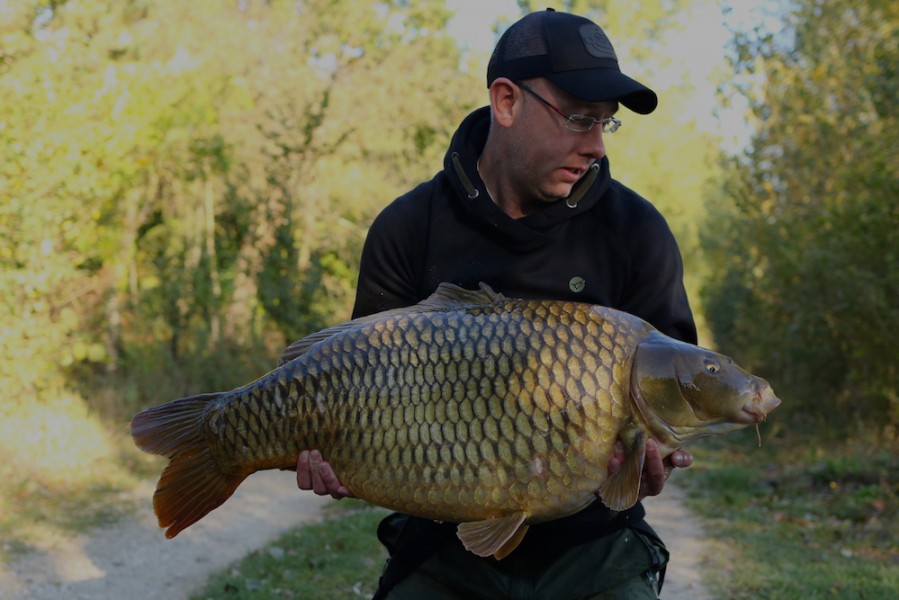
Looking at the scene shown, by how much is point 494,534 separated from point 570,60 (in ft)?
3.72

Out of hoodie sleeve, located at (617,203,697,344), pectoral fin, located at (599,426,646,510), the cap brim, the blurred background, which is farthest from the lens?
the blurred background

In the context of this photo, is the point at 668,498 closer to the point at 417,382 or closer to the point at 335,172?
the point at 417,382

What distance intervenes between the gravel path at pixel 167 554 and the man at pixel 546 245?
2786 millimetres

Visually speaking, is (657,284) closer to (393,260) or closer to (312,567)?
(393,260)

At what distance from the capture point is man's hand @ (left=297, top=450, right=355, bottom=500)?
2.34 meters

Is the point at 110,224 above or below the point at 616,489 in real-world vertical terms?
below

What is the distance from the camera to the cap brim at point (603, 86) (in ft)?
8.12

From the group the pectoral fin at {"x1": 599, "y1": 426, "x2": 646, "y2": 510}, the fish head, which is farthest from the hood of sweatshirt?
the pectoral fin at {"x1": 599, "y1": 426, "x2": 646, "y2": 510}

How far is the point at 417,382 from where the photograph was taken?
2246 mm

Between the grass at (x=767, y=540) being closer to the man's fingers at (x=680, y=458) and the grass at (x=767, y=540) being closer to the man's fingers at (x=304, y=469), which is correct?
the man's fingers at (x=304, y=469)

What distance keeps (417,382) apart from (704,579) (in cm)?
369

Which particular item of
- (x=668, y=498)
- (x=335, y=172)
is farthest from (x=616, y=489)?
(x=335, y=172)

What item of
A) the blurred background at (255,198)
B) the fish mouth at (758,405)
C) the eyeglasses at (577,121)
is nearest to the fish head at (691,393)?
the fish mouth at (758,405)

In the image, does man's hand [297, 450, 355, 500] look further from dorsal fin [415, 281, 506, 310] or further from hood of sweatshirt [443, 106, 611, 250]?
hood of sweatshirt [443, 106, 611, 250]
